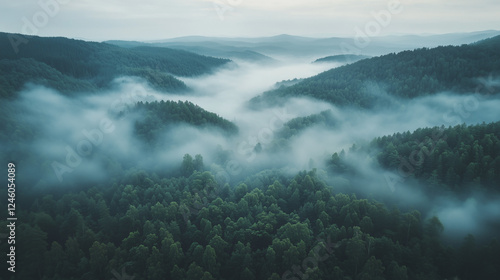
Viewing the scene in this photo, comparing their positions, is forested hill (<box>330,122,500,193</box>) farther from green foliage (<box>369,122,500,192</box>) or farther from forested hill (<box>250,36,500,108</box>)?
forested hill (<box>250,36,500,108</box>)

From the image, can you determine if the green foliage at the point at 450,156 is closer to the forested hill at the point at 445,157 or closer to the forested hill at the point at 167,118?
the forested hill at the point at 445,157

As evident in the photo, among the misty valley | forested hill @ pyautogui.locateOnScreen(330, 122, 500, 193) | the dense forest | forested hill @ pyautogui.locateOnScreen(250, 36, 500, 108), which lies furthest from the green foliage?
forested hill @ pyautogui.locateOnScreen(250, 36, 500, 108)

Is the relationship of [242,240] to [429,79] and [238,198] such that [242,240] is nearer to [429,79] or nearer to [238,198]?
[238,198]

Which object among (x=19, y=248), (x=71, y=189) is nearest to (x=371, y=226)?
(x=19, y=248)

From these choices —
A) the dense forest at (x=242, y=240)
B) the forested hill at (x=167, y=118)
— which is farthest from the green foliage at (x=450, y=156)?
the forested hill at (x=167, y=118)

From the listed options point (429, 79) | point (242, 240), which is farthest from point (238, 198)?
point (429, 79)

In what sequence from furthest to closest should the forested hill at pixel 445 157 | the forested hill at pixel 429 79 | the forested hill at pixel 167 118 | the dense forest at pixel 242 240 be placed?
the forested hill at pixel 429 79
the forested hill at pixel 167 118
the forested hill at pixel 445 157
the dense forest at pixel 242 240

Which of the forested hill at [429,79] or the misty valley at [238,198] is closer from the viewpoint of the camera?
the misty valley at [238,198]
